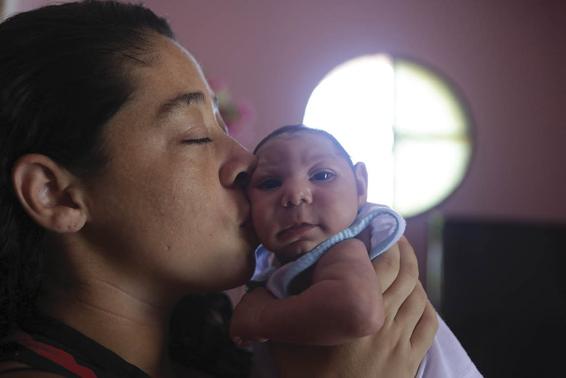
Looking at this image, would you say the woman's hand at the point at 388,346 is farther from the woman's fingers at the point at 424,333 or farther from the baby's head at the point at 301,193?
the baby's head at the point at 301,193

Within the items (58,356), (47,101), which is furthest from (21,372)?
(47,101)

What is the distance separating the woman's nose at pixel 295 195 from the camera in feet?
3.21

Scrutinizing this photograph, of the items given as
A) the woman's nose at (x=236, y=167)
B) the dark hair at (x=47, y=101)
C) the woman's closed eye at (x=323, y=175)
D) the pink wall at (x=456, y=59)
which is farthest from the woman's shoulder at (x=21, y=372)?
the pink wall at (x=456, y=59)

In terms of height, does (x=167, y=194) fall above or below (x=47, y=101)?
below

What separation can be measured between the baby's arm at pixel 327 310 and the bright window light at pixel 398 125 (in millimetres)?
2475

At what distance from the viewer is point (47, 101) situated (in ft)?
2.97

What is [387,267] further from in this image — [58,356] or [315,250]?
[58,356]

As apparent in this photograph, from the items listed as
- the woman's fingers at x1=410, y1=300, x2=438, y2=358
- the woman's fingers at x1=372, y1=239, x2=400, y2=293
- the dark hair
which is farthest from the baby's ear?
the dark hair

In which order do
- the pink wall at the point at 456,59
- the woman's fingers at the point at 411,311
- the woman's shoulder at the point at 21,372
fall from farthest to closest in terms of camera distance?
the pink wall at the point at 456,59
the woman's fingers at the point at 411,311
the woman's shoulder at the point at 21,372

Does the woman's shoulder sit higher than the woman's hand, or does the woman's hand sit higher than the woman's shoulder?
the woman's shoulder

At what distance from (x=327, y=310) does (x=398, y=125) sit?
2.74 m

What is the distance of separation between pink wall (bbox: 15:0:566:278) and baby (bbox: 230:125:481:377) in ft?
7.45

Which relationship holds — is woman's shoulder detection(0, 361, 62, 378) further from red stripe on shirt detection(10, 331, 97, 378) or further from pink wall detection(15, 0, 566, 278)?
pink wall detection(15, 0, 566, 278)

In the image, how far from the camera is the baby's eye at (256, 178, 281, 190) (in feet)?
3.38
